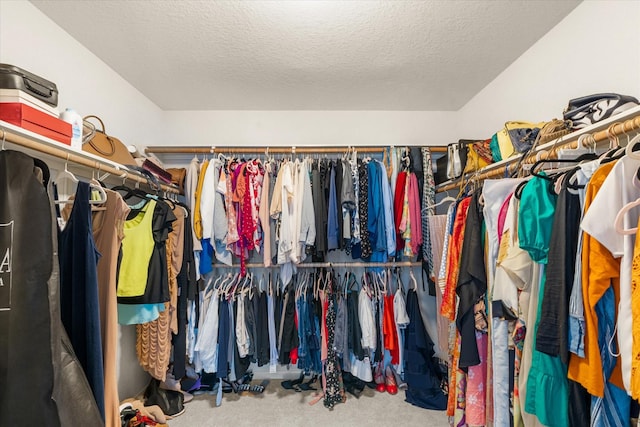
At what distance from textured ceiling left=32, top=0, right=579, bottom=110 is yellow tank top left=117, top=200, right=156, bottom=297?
3.60 feet

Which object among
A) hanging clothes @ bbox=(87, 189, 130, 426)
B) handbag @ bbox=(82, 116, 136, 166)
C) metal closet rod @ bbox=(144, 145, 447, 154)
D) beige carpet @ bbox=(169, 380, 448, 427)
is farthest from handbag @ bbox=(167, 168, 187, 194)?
beige carpet @ bbox=(169, 380, 448, 427)

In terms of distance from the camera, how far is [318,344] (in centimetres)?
217

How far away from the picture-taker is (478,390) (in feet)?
4.32

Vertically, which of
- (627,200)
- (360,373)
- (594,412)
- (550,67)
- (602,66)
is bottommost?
(360,373)

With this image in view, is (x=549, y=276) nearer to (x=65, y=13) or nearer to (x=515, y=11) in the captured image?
(x=515, y=11)

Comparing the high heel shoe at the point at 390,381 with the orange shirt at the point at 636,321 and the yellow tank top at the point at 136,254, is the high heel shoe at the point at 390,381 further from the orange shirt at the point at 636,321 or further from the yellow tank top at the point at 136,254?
the yellow tank top at the point at 136,254

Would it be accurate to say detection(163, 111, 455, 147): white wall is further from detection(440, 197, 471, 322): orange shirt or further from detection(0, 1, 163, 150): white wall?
detection(440, 197, 471, 322): orange shirt

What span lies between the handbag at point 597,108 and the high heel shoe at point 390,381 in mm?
2208

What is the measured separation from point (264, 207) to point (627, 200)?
1.95m

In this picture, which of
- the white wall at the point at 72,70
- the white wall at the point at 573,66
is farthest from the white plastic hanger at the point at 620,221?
the white wall at the point at 72,70

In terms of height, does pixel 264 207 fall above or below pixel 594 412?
above

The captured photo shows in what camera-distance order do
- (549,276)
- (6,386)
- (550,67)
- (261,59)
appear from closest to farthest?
(6,386) → (549,276) → (550,67) → (261,59)

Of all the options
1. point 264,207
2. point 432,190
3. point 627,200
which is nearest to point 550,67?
point 432,190

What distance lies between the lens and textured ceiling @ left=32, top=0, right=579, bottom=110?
1.40m
